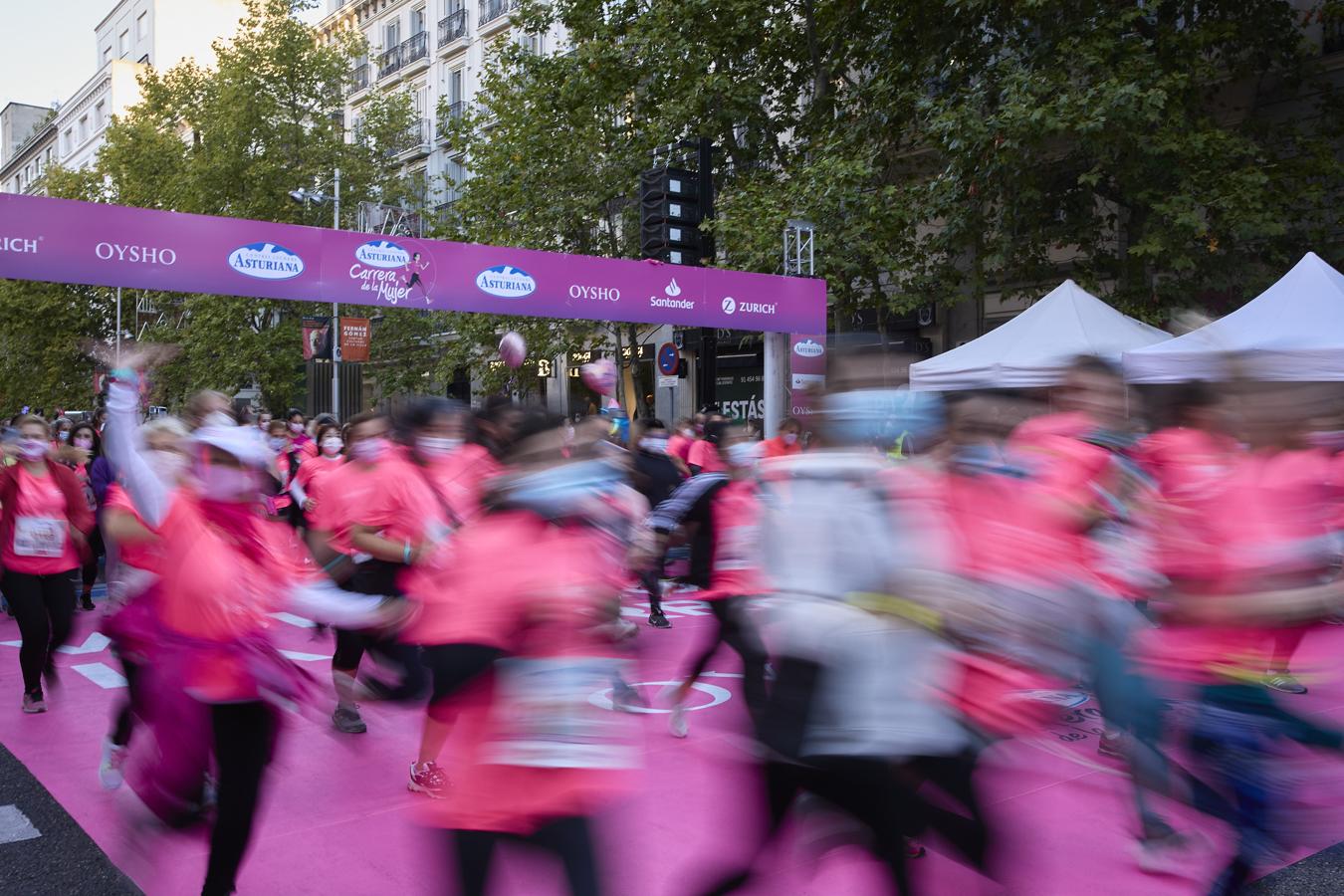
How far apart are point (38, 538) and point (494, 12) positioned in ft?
113

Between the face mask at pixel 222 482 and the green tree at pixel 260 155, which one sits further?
the green tree at pixel 260 155

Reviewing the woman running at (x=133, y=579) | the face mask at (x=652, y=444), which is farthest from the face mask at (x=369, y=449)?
the face mask at (x=652, y=444)

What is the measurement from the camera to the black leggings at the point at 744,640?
428 cm

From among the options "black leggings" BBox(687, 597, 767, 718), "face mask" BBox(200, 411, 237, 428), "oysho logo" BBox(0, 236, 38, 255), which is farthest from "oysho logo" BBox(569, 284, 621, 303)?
"face mask" BBox(200, 411, 237, 428)

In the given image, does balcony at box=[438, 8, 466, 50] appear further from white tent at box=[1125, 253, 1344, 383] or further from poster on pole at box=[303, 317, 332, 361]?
white tent at box=[1125, 253, 1344, 383]

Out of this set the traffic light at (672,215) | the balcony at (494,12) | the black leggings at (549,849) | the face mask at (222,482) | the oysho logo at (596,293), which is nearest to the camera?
the black leggings at (549,849)

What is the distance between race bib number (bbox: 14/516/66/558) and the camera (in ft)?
20.0

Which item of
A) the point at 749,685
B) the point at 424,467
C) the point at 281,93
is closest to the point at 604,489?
the point at 749,685

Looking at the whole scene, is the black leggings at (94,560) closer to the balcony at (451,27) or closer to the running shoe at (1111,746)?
the running shoe at (1111,746)

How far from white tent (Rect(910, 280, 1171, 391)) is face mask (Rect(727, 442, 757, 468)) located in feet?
23.6

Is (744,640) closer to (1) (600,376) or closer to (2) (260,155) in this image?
(1) (600,376)

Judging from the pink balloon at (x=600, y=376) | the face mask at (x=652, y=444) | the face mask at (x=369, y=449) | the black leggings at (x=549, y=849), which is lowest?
the black leggings at (x=549, y=849)

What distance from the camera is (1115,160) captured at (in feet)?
53.2

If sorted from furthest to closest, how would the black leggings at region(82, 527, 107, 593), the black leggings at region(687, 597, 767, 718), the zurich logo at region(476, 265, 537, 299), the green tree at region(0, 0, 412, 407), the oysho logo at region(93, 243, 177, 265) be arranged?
the green tree at region(0, 0, 412, 407), the zurich logo at region(476, 265, 537, 299), the black leggings at region(82, 527, 107, 593), the oysho logo at region(93, 243, 177, 265), the black leggings at region(687, 597, 767, 718)
